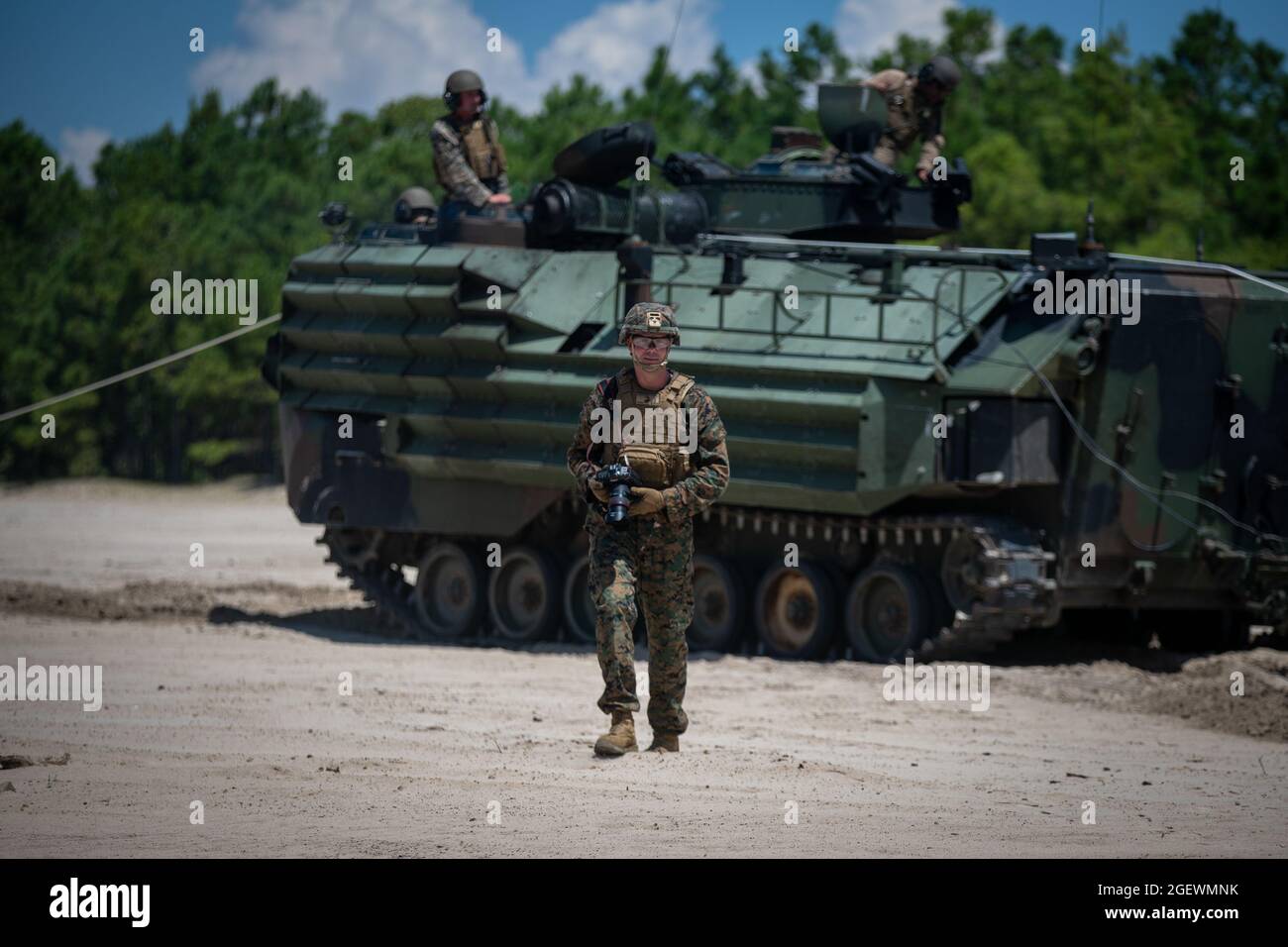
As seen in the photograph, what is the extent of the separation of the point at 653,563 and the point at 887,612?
17.9 feet

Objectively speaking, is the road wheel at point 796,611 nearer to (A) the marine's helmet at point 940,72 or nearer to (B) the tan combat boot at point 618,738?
(A) the marine's helmet at point 940,72

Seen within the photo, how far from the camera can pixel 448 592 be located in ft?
61.0

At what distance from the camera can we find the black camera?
1042 cm

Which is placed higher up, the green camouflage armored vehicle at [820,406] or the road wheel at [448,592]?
the green camouflage armored vehicle at [820,406]

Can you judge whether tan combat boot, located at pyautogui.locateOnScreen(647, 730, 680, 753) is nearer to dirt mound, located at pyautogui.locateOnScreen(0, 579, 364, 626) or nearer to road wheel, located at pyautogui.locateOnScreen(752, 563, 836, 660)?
road wheel, located at pyautogui.locateOnScreen(752, 563, 836, 660)

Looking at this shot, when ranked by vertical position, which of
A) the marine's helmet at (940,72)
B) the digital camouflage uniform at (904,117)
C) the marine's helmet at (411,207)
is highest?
the marine's helmet at (940,72)

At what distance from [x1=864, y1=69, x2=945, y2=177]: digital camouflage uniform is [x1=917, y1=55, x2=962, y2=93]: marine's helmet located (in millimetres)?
212

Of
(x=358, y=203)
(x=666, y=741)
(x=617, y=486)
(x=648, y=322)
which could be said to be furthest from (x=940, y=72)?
(x=358, y=203)

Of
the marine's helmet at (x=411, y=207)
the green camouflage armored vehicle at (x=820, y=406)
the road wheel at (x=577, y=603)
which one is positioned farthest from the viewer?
the marine's helmet at (x=411, y=207)

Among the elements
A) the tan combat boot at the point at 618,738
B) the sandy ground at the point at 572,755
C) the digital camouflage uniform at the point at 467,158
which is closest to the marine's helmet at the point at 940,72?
the digital camouflage uniform at the point at 467,158

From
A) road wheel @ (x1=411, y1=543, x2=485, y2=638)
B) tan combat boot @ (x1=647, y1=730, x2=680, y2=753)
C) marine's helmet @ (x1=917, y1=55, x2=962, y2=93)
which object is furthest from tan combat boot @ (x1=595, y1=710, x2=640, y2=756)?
marine's helmet @ (x1=917, y1=55, x2=962, y2=93)

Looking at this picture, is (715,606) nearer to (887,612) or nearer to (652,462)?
(887,612)

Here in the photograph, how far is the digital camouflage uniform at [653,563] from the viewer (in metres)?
10.6

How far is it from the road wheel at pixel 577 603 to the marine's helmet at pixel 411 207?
3.98 meters
